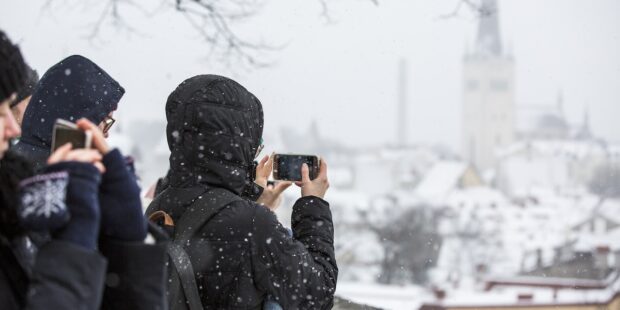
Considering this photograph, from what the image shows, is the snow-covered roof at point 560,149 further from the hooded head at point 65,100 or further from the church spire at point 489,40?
the hooded head at point 65,100

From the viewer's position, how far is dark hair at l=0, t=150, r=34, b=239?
1328 millimetres

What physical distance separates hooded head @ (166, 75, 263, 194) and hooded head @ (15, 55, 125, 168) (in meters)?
0.53

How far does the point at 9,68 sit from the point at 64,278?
1.17 feet

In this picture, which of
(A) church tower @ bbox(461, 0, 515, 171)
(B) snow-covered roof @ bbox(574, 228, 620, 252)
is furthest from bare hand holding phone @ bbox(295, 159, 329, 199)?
(A) church tower @ bbox(461, 0, 515, 171)

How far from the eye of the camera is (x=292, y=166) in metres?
2.36

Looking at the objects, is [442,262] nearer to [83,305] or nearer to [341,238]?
[341,238]

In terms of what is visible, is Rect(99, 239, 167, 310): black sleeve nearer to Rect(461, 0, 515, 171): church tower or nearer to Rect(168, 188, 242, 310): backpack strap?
Rect(168, 188, 242, 310): backpack strap

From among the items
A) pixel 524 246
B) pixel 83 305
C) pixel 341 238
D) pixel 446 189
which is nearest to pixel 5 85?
pixel 83 305

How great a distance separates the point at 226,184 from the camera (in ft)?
7.01

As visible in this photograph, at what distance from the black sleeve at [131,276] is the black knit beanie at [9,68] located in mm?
298

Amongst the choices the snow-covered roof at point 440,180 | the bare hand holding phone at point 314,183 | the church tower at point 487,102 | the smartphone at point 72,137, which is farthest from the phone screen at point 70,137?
the church tower at point 487,102

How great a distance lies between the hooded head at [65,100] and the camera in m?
2.64

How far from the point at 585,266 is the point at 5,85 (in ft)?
156

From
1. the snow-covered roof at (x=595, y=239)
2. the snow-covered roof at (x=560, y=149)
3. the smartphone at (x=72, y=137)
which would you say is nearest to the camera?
the smartphone at (x=72, y=137)
